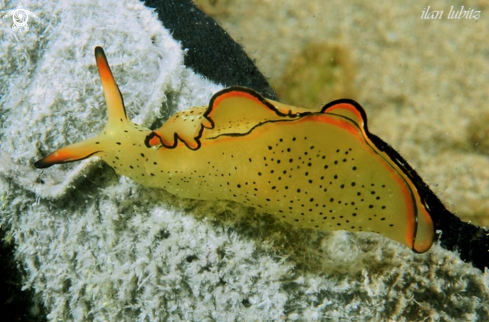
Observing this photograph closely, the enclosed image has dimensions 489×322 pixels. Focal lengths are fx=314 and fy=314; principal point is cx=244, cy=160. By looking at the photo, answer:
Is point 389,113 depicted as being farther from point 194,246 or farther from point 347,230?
point 194,246

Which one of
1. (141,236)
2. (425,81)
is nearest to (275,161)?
(141,236)

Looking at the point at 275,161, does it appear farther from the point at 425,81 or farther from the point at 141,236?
the point at 425,81

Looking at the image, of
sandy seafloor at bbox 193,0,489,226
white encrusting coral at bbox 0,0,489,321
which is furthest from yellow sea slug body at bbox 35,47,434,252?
sandy seafloor at bbox 193,0,489,226

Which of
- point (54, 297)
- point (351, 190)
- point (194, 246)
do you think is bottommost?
point (54, 297)

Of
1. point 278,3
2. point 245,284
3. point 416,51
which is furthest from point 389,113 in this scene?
point 245,284

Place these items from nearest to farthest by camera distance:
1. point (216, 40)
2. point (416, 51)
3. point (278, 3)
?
point (416, 51) → point (278, 3) → point (216, 40)
